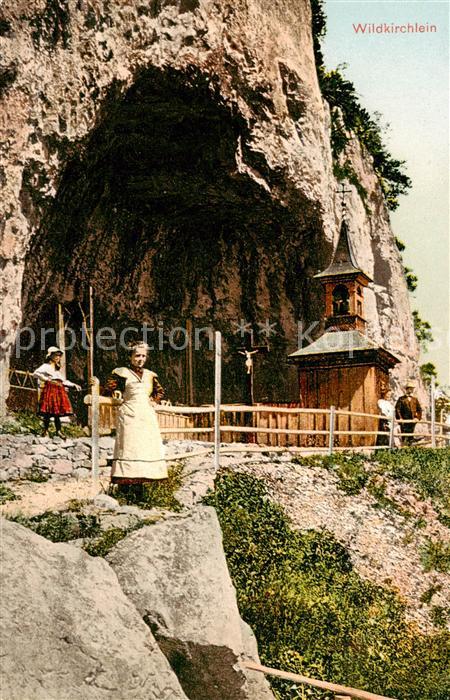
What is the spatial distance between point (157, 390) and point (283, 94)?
33.3ft

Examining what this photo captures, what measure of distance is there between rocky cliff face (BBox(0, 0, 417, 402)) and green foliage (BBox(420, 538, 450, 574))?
299 inches

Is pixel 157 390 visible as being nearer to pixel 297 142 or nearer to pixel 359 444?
pixel 359 444

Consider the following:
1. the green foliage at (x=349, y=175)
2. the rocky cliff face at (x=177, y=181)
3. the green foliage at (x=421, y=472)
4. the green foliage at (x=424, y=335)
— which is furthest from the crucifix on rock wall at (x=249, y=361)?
the green foliage at (x=424, y=335)

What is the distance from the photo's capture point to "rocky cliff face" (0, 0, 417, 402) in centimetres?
1264

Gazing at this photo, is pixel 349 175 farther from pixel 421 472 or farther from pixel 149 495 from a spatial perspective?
pixel 149 495

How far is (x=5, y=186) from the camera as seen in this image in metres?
12.2

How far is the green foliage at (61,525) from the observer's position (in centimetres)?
760

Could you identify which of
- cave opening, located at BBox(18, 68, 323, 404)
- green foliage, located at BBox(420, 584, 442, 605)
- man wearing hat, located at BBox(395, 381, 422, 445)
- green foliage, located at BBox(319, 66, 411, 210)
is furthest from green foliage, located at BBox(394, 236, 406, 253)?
green foliage, located at BBox(420, 584, 442, 605)

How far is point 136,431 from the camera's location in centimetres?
908

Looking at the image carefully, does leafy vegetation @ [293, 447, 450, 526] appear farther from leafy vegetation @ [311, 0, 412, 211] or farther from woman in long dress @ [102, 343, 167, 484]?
leafy vegetation @ [311, 0, 412, 211]

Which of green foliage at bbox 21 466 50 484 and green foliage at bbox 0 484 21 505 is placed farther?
green foliage at bbox 21 466 50 484

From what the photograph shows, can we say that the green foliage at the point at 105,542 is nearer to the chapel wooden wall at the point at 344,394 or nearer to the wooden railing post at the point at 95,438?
the wooden railing post at the point at 95,438

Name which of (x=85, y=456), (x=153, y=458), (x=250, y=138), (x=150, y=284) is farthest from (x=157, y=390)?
(x=150, y=284)

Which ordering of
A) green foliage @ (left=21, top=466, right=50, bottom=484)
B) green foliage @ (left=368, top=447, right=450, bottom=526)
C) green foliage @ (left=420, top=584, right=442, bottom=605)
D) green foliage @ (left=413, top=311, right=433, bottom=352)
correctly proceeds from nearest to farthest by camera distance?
green foliage @ (left=420, top=584, right=442, bottom=605)
green foliage @ (left=21, top=466, right=50, bottom=484)
green foliage @ (left=368, top=447, right=450, bottom=526)
green foliage @ (left=413, top=311, right=433, bottom=352)
